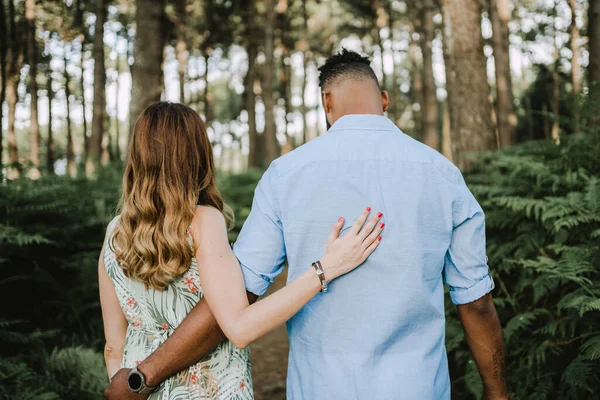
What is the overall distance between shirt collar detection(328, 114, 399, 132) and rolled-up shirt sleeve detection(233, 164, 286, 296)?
32cm

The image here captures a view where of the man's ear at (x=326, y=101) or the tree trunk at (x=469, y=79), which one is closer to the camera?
the man's ear at (x=326, y=101)

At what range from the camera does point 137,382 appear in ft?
7.09

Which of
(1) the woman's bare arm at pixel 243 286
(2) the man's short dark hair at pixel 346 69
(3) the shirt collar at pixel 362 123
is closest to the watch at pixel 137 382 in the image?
(1) the woman's bare arm at pixel 243 286

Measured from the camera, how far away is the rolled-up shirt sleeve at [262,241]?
6.66 ft

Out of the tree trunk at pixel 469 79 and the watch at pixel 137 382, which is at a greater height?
the tree trunk at pixel 469 79

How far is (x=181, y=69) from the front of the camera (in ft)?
76.7

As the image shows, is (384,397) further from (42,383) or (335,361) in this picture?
(42,383)

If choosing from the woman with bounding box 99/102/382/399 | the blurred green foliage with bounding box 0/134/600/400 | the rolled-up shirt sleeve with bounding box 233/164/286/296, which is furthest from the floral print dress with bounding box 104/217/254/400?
the blurred green foliage with bounding box 0/134/600/400

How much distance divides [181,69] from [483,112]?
58.9 ft

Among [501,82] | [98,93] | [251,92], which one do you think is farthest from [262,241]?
[251,92]

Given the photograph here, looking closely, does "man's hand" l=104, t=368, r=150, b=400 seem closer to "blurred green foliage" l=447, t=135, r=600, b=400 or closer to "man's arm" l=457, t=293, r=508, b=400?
"man's arm" l=457, t=293, r=508, b=400

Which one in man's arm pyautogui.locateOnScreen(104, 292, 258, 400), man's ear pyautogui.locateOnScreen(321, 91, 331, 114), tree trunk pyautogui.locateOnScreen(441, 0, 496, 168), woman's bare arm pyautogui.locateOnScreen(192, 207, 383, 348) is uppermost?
tree trunk pyautogui.locateOnScreen(441, 0, 496, 168)

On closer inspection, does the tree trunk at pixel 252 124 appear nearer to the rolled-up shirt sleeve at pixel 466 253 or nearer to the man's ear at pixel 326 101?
the man's ear at pixel 326 101

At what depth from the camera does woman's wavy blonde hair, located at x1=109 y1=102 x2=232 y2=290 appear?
7.02 ft
